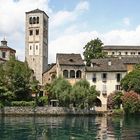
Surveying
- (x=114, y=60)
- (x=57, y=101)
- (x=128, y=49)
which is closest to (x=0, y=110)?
(x=57, y=101)

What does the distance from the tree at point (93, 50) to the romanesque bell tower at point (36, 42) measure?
10.3 meters

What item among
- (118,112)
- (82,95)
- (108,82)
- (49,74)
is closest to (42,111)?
(82,95)

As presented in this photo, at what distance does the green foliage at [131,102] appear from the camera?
267 ft

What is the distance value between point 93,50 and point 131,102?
102ft

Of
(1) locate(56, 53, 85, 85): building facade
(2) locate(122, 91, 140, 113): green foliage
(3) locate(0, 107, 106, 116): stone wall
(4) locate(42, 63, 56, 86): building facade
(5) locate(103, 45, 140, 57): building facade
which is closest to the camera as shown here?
(3) locate(0, 107, 106, 116): stone wall

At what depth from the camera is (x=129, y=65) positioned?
9538 centimetres

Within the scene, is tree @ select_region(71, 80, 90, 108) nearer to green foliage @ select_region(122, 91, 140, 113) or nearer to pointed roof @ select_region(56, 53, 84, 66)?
green foliage @ select_region(122, 91, 140, 113)

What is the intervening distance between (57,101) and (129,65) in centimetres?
1987

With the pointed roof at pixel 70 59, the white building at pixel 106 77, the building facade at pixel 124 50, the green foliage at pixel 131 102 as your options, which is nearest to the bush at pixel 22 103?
the pointed roof at pixel 70 59

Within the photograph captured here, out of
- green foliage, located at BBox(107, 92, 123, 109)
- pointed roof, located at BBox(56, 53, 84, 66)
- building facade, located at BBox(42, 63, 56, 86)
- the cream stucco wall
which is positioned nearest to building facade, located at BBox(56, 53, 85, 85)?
pointed roof, located at BBox(56, 53, 84, 66)

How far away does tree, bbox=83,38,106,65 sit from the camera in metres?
109

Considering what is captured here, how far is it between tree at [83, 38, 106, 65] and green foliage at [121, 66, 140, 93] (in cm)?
2130

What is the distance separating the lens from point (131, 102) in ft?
269

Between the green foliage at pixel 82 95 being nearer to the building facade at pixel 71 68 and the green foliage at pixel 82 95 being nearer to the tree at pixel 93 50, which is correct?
the building facade at pixel 71 68
